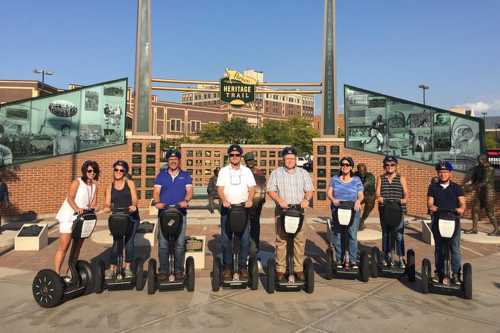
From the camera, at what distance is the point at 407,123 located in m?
12.6

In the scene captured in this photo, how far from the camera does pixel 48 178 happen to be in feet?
37.2

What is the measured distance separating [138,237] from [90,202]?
297 cm

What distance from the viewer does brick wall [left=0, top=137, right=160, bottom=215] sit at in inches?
428

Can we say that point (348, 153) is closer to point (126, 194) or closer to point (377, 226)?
point (377, 226)

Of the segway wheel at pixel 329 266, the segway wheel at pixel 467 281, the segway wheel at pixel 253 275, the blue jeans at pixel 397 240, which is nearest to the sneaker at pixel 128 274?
the segway wheel at pixel 253 275

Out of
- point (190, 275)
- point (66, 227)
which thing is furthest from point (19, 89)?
point (190, 275)

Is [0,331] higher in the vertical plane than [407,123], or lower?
lower

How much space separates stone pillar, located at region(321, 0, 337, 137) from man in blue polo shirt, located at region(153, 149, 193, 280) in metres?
9.14

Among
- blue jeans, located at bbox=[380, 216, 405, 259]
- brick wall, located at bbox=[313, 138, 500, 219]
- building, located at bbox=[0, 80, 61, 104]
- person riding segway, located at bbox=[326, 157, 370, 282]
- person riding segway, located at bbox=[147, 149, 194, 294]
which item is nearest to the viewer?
person riding segway, located at bbox=[147, 149, 194, 294]

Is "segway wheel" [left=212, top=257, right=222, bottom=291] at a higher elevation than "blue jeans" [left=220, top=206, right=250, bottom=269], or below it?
below

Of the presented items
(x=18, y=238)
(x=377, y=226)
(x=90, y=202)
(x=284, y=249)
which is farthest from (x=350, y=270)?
(x=18, y=238)

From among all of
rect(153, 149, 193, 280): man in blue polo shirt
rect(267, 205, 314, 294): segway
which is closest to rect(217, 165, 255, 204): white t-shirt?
rect(153, 149, 193, 280): man in blue polo shirt

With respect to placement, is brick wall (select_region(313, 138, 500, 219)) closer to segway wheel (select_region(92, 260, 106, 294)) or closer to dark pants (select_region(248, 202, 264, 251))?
dark pants (select_region(248, 202, 264, 251))

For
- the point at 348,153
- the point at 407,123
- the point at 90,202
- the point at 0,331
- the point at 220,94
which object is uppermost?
the point at 220,94
